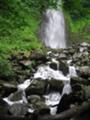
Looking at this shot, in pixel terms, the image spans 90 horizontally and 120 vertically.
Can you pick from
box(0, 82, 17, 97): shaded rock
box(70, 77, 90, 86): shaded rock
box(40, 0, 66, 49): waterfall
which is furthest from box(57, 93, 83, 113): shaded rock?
box(40, 0, 66, 49): waterfall

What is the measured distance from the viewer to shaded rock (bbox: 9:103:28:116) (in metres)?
11.2


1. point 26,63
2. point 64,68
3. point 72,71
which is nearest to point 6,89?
point 26,63

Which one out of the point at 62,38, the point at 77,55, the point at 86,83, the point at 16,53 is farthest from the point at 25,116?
the point at 62,38

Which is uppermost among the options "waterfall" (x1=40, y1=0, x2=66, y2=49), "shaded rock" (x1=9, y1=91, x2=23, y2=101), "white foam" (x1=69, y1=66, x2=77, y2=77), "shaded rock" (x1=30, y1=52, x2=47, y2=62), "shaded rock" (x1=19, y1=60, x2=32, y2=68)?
"waterfall" (x1=40, y1=0, x2=66, y2=49)

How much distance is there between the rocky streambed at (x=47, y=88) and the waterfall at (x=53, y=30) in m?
4.49

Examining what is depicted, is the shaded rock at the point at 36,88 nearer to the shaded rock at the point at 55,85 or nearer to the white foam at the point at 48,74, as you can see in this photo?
the shaded rock at the point at 55,85

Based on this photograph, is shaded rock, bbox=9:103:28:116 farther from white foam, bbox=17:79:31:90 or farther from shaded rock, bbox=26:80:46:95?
white foam, bbox=17:79:31:90

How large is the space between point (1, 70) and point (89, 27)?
2329cm

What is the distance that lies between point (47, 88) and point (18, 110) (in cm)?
388

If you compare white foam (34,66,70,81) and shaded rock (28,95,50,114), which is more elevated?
white foam (34,66,70,81)

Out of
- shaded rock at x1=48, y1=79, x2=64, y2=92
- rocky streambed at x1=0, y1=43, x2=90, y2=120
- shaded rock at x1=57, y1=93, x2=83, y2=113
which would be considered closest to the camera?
rocky streambed at x1=0, y1=43, x2=90, y2=120

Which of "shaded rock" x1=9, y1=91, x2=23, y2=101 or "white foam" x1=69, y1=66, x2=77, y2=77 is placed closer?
"shaded rock" x1=9, y1=91, x2=23, y2=101

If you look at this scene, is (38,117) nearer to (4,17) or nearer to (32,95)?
(32,95)

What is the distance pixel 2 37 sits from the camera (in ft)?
29.1
